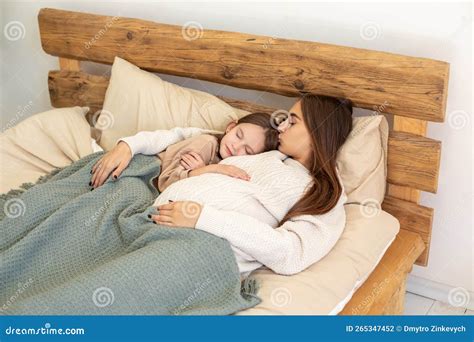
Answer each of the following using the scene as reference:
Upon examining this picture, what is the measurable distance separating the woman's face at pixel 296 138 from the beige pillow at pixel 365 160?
0.36 ft

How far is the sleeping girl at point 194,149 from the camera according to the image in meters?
1.92

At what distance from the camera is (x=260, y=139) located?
1.92 metres

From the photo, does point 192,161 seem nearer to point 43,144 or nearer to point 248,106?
point 248,106

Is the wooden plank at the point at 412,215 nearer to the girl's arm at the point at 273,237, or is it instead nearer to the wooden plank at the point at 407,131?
the wooden plank at the point at 407,131

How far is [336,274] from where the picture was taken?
1686mm

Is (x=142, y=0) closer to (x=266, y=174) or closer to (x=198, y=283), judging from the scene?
(x=266, y=174)

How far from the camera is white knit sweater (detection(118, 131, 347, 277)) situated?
5.35 feet

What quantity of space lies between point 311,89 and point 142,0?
80 cm

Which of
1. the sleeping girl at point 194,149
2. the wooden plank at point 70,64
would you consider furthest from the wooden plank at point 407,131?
the wooden plank at point 70,64

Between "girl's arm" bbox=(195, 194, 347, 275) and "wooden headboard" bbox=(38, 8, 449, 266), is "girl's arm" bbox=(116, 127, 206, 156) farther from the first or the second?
"girl's arm" bbox=(195, 194, 347, 275)

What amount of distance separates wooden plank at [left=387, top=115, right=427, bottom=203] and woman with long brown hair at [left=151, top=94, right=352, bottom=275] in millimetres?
138

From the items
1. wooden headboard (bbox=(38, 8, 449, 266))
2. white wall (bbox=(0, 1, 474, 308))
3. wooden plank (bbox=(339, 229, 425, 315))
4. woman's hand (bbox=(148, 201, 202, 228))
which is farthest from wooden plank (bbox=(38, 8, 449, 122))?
woman's hand (bbox=(148, 201, 202, 228))

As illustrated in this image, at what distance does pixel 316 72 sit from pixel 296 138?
21cm
